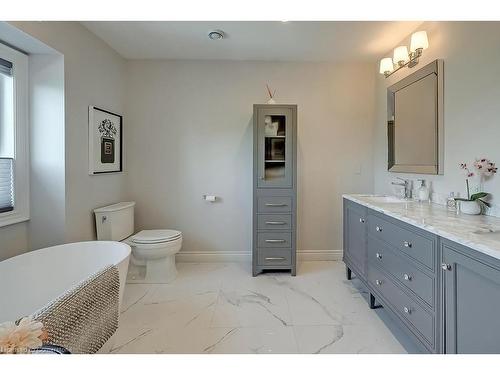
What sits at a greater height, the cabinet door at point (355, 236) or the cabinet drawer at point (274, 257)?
the cabinet door at point (355, 236)

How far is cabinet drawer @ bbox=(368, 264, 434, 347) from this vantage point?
1487 millimetres

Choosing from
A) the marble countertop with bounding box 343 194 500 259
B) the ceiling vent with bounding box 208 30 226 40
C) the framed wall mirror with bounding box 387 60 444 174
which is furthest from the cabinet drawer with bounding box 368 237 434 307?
the ceiling vent with bounding box 208 30 226 40

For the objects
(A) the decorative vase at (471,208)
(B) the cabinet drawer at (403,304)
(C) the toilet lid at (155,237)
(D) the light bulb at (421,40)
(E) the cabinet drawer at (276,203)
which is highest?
(D) the light bulb at (421,40)

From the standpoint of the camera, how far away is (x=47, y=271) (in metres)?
1.90

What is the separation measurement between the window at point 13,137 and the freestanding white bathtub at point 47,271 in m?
0.40

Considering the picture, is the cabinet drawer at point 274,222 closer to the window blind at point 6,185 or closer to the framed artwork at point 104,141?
the framed artwork at point 104,141

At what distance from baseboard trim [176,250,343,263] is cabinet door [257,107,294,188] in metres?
0.99

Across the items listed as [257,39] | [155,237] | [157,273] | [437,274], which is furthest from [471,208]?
[157,273]

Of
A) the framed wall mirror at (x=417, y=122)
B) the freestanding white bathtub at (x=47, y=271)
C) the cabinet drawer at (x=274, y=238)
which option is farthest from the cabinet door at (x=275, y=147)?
the freestanding white bathtub at (x=47, y=271)

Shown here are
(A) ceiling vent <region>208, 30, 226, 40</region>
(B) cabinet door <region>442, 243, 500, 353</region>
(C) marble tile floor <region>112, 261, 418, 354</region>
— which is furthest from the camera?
(A) ceiling vent <region>208, 30, 226, 40</region>

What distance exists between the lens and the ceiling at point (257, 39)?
98.1 inches

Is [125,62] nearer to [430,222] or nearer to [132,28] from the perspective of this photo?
[132,28]

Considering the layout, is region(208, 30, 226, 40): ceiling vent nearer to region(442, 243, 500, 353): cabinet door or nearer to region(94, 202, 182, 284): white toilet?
region(94, 202, 182, 284): white toilet

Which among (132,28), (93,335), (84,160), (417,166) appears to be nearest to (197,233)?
(84,160)
